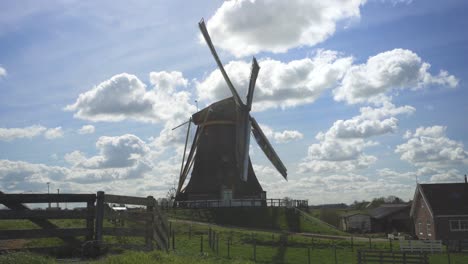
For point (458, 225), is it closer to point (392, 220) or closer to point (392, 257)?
point (392, 220)

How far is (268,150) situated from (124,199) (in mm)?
43770

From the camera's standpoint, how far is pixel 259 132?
5338cm

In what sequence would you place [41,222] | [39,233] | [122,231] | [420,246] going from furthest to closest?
[420,246] < [122,231] < [41,222] < [39,233]

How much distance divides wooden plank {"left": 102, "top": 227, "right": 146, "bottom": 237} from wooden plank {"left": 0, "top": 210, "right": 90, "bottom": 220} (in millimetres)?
509

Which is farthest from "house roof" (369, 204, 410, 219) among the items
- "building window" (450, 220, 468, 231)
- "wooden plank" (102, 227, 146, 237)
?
"wooden plank" (102, 227, 146, 237)

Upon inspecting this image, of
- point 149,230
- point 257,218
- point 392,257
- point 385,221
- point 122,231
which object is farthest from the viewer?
point 385,221

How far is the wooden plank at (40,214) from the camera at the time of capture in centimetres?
879

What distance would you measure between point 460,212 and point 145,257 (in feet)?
158

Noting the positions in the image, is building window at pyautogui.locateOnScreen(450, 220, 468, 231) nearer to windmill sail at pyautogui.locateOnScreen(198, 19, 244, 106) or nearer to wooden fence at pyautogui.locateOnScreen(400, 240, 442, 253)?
wooden fence at pyautogui.locateOnScreen(400, 240, 442, 253)

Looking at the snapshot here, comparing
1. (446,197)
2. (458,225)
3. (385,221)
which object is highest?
(446,197)

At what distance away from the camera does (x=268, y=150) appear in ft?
176

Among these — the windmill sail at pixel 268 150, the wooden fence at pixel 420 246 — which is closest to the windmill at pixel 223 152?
the windmill sail at pixel 268 150

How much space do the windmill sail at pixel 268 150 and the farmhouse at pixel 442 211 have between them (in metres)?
14.9

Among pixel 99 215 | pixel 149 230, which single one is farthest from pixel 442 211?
pixel 99 215
